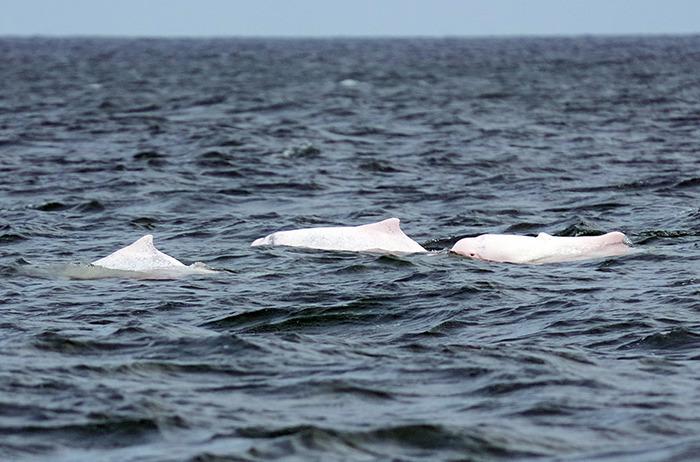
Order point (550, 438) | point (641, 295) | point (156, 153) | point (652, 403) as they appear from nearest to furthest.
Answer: point (550, 438) < point (652, 403) < point (641, 295) < point (156, 153)

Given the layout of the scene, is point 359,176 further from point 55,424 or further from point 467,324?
point 55,424

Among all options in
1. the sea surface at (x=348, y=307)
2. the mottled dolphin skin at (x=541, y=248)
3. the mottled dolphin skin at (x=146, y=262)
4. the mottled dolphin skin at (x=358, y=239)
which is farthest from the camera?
the mottled dolphin skin at (x=358, y=239)

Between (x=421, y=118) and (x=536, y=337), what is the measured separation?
31.0 m

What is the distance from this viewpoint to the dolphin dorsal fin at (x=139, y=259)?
1792 cm

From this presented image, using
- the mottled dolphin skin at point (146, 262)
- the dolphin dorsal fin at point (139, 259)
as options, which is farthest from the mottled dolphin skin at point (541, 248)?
the dolphin dorsal fin at point (139, 259)

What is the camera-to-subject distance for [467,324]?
15.0 metres

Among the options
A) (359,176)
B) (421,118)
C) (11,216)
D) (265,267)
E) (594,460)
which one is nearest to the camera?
(594,460)

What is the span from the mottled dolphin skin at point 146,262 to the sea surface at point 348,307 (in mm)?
389

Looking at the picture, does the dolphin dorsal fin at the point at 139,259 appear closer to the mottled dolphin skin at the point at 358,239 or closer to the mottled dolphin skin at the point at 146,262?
the mottled dolphin skin at the point at 146,262

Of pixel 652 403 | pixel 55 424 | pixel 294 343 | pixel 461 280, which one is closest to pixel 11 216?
pixel 461 280

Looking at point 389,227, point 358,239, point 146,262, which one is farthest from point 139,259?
point 389,227

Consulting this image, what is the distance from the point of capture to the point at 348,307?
619 inches

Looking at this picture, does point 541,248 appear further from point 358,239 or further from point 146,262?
point 146,262

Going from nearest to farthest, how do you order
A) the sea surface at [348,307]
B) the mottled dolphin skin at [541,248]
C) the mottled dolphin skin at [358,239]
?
1. the sea surface at [348,307]
2. the mottled dolphin skin at [541,248]
3. the mottled dolphin skin at [358,239]
